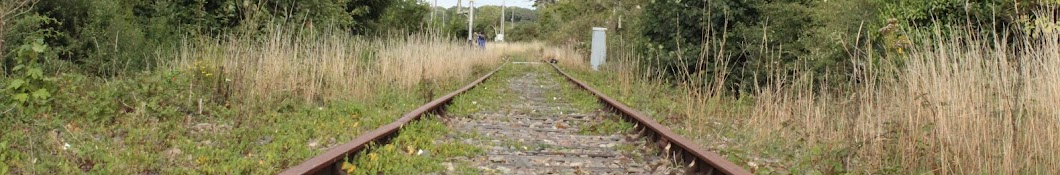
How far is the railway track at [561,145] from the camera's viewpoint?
511 cm

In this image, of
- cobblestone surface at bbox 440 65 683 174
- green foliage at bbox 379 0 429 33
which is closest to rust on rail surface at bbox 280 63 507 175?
cobblestone surface at bbox 440 65 683 174

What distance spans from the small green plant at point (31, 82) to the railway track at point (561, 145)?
2.17 m

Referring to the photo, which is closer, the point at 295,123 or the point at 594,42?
the point at 295,123

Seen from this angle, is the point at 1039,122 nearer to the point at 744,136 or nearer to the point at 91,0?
the point at 744,136

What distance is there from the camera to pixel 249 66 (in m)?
8.72

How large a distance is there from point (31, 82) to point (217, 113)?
1.45 metres

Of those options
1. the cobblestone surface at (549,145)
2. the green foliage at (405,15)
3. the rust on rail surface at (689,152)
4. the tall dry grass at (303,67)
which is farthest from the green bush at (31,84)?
the green foliage at (405,15)

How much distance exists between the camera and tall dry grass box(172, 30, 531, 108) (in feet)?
27.5

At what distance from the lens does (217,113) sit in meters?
7.38

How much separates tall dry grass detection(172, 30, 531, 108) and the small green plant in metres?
1.76

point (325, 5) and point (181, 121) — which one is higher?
point (325, 5)

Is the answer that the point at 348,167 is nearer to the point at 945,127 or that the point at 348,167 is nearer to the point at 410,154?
the point at 410,154

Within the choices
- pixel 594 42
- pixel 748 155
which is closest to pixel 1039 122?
pixel 748 155

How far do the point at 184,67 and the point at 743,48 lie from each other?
691 cm
